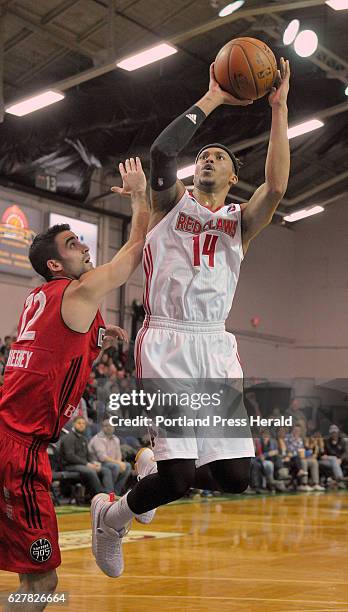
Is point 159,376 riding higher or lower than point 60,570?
higher

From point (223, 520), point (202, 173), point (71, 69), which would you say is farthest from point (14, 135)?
point (202, 173)

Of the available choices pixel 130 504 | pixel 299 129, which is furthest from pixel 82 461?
pixel 299 129

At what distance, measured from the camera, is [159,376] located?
14.0 ft

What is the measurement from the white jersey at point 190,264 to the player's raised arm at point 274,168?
0.50ft

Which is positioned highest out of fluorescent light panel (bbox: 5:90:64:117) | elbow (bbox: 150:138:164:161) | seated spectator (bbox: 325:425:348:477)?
fluorescent light panel (bbox: 5:90:64:117)

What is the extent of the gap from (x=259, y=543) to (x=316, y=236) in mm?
18139

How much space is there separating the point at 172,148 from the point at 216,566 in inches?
134

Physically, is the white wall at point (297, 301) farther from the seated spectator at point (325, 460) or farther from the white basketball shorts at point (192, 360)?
the white basketball shorts at point (192, 360)

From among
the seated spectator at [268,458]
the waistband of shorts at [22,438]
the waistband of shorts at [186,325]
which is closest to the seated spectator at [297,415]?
the seated spectator at [268,458]

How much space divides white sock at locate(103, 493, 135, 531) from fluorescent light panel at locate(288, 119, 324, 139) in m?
13.6

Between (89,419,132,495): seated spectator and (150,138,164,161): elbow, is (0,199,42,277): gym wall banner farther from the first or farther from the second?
(150,138,164,161): elbow

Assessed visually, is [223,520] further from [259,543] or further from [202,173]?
[202,173]

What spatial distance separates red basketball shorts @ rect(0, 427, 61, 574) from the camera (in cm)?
362

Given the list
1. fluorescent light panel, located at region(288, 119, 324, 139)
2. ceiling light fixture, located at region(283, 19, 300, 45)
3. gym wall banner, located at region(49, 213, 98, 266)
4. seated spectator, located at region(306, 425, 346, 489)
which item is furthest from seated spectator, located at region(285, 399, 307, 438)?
ceiling light fixture, located at region(283, 19, 300, 45)
